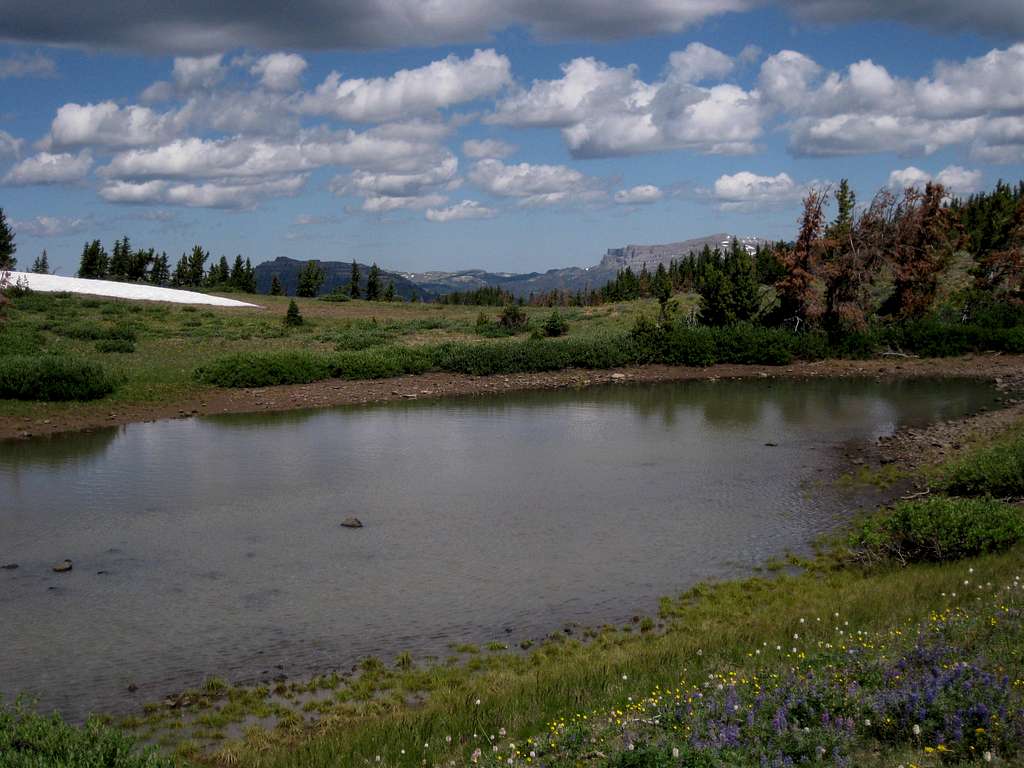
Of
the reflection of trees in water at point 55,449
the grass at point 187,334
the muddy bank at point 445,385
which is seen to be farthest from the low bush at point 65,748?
the grass at point 187,334

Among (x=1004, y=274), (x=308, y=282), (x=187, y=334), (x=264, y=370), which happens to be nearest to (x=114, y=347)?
(x=187, y=334)

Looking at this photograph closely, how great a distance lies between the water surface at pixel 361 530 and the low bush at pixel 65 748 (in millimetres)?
2999

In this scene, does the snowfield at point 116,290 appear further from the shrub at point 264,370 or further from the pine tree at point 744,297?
the pine tree at point 744,297

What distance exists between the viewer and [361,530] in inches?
598

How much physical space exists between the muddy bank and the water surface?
134 cm

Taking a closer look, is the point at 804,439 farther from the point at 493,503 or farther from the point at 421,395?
the point at 421,395

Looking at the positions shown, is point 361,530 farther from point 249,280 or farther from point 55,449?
point 249,280

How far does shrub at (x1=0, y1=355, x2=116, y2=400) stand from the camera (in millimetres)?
26203

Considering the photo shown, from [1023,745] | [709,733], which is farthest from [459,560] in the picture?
[1023,745]

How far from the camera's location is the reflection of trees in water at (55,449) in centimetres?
2105

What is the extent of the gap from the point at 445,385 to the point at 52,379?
13.0m

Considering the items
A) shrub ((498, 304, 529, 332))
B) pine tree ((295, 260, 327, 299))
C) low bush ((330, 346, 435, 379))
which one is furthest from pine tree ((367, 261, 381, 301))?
low bush ((330, 346, 435, 379))

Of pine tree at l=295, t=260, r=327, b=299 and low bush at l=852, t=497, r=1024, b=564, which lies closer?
low bush at l=852, t=497, r=1024, b=564

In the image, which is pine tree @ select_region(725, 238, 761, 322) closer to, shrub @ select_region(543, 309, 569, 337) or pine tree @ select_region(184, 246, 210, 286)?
shrub @ select_region(543, 309, 569, 337)
